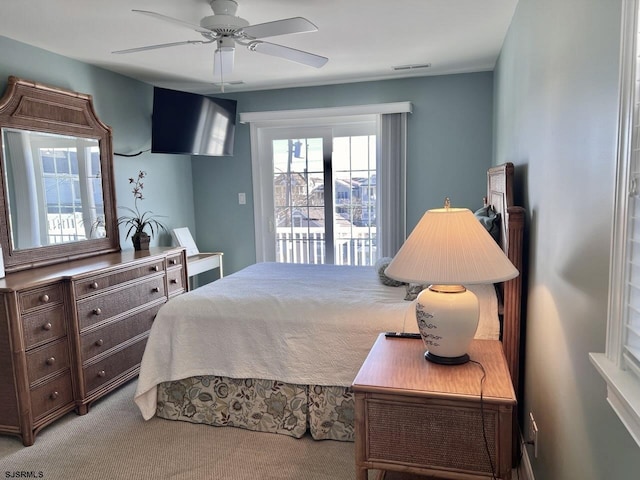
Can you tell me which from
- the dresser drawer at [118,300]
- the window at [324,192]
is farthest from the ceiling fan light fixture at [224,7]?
the window at [324,192]

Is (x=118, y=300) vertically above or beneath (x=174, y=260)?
beneath

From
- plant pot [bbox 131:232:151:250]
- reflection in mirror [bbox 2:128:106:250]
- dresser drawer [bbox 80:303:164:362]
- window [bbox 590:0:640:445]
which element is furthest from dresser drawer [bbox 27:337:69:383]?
window [bbox 590:0:640:445]

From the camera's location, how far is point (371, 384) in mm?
1597

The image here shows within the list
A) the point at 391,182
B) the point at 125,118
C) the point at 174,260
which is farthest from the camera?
the point at 391,182

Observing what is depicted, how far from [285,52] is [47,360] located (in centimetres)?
224

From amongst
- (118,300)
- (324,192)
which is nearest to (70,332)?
(118,300)

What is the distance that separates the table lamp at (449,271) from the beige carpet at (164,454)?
888mm

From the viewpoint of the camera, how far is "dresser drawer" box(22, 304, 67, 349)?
95.9 inches

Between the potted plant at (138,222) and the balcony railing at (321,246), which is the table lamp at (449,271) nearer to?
the potted plant at (138,222)

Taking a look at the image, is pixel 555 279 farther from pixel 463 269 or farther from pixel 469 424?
pixel 469 424

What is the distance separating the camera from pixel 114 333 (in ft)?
9.89

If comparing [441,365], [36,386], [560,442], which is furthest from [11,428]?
[560,442]

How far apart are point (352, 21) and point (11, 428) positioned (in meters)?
3.02

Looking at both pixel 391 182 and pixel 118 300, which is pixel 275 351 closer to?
pixel 118 300
